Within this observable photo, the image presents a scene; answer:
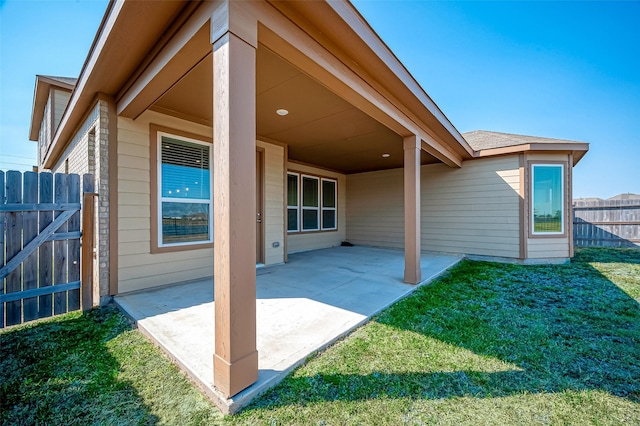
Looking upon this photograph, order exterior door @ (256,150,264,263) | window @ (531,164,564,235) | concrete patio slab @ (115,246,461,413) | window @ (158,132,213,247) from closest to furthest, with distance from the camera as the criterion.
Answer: concrete patio slab @ (115,246,461,413) < window @ (158,132,213,247) < exterior door @ (256,150,264,263) < window @ (531,164,564,235)

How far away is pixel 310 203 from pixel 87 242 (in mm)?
5616

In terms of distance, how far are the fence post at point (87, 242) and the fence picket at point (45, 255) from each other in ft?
0.91

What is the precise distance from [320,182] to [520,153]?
5.37 metres

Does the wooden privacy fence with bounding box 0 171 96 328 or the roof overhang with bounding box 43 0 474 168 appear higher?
the roof overhang with bounding box 43 0 474 168

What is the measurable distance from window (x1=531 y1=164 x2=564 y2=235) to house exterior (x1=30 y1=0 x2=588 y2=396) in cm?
3

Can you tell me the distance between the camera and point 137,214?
353 cm

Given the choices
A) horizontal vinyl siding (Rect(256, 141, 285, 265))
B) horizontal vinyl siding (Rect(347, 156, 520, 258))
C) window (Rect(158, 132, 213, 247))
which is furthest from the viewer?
horizontal vinyl siding (Rect(347, 156, 520, 258))

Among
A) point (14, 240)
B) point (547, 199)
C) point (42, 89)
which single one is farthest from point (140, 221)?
point (42, 89)

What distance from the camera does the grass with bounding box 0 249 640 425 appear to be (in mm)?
1512

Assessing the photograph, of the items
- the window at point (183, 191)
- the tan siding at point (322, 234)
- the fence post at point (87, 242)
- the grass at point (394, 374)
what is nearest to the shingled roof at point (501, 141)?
the grass at point (394, 374)

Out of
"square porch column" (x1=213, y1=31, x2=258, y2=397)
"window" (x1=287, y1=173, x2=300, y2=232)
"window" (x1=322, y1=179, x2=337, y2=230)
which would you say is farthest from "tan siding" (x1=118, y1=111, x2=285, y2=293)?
"window" (x1=322, y1=179, x2=337, y2=230)

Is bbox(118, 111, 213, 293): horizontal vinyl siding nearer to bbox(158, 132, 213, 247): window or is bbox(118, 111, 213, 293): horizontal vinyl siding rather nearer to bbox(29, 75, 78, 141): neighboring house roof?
bbox(158, 132, 213, 247): window

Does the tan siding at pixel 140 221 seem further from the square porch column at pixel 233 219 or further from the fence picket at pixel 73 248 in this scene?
the square porch column at pixel 233 219

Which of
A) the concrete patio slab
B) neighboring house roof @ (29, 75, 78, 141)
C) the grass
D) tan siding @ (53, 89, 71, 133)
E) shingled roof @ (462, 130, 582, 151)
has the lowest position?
the grass
